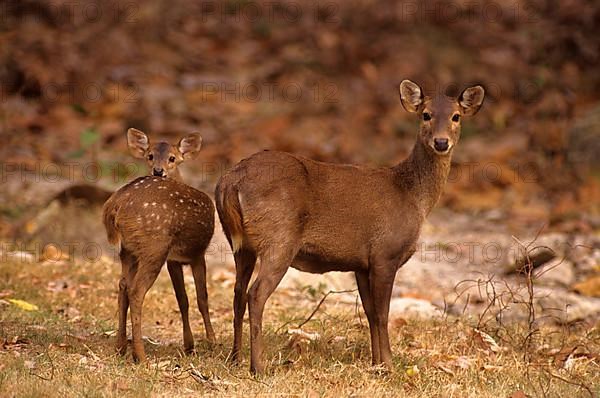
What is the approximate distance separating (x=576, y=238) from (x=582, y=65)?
6.67 metres

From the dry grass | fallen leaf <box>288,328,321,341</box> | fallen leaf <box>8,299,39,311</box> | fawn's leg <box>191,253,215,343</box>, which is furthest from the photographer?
fallen leaf <box>8,299,39,311</box>

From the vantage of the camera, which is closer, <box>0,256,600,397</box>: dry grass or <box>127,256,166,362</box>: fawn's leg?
<box>0,256,600,397</box>: dry grass

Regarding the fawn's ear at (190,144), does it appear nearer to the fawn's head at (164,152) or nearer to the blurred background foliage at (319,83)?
the fawn's head at (164,152)

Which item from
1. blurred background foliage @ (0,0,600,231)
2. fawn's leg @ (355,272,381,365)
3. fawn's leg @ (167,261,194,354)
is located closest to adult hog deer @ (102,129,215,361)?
fawn's leg @ (167,261,194,354)

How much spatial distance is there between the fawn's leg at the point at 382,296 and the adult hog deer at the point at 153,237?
134cm

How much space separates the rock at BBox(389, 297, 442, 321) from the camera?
366 inches

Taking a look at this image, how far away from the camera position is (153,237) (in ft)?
23.9

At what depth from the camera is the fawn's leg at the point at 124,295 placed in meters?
7.45

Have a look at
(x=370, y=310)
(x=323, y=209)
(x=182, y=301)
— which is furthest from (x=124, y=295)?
(x=370, y=310)

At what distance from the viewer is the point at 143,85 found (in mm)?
18266

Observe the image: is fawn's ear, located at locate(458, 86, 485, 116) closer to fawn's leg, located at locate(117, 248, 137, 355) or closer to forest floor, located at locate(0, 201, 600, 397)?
forest floor, located at locate(0, 201, 600, 397)

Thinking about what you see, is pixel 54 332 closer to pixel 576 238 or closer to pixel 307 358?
pixel 307 358

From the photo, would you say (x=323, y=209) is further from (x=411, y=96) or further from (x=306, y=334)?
(x=411, y=96)

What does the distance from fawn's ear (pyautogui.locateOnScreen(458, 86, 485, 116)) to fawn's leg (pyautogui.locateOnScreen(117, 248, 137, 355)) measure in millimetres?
2816
